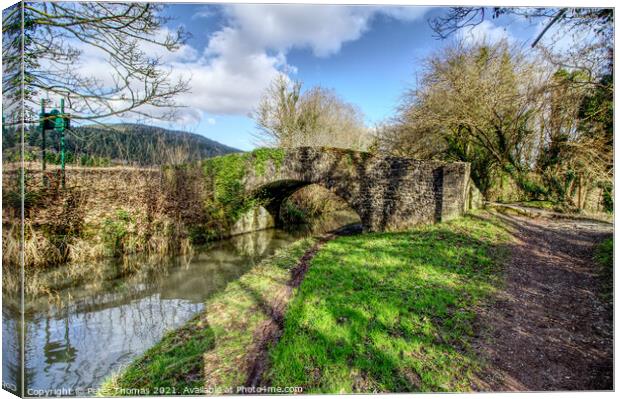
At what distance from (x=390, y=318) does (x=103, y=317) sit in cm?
467

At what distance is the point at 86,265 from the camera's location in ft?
22.1

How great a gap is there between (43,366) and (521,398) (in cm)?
502

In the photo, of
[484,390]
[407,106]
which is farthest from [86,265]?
[407,106]

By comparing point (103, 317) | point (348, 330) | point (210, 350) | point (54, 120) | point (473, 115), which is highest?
point (473, 115)

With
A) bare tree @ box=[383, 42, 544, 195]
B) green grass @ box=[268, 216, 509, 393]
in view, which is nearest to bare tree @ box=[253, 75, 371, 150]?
bare tree @ box=[383, 42, 544, 195]

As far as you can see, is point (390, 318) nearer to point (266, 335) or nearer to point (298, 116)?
point (266, 335)

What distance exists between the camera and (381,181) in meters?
9.01

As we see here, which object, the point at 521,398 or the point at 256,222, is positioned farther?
the point at 256,222

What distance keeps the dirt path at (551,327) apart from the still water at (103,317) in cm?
404

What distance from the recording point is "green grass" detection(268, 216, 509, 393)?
282 cm

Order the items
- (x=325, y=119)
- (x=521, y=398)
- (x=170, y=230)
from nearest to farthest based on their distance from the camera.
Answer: (x=521, y=398) < (x=170, y=230) < (x=325, y=119)

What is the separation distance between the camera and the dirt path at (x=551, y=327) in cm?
265

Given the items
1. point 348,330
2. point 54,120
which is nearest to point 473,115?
point 348,330

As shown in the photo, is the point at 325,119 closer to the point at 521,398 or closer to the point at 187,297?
the point at 187,297
